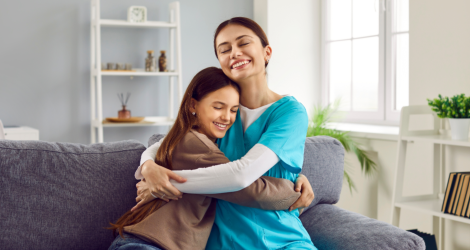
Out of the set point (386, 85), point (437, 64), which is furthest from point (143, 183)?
point (386, 85)

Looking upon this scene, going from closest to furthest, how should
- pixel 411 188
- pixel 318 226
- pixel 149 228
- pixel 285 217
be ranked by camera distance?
pixel 149 228
pixel 285 217
pixel 318 226
pixel 411 188

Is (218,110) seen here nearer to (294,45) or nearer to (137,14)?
(137,14)

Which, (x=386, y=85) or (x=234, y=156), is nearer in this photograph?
(x=234, y=156)

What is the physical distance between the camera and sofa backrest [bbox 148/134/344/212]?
64.8 inches

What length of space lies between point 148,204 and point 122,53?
2.65 meters

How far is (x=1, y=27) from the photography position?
3.31 metres

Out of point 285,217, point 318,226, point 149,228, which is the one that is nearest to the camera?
point 149,228

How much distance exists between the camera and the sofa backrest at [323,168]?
165 centimetres

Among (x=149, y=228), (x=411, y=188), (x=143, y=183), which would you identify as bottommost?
(x=411, y=188)

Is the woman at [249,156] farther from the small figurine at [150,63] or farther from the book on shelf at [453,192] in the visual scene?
the small figurine at [150,63]

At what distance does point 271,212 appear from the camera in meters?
1.27

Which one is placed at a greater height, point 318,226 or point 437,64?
point 437,64

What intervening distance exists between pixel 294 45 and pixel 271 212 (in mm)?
2722

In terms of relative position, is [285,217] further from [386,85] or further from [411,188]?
[386,85]
